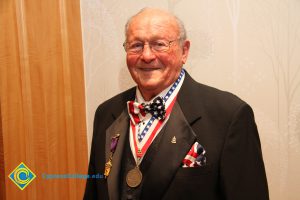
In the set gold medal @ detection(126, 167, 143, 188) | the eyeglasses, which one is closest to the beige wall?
the eyeglasses

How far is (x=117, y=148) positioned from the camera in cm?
139

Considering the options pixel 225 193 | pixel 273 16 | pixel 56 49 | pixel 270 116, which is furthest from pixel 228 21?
pixel 56 49

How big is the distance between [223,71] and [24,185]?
124cm

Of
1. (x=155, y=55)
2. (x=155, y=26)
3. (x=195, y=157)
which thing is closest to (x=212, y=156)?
(x=195, y=157)

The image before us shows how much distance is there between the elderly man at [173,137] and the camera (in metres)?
1.21

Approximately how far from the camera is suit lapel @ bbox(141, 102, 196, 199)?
121cm

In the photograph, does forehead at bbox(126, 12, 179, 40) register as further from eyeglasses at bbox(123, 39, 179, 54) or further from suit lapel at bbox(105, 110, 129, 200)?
suit lapel at bbox(105, 110, 129, 200)

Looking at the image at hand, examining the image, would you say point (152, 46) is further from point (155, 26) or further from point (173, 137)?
point (173, 137)

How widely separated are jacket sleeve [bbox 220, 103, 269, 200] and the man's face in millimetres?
330

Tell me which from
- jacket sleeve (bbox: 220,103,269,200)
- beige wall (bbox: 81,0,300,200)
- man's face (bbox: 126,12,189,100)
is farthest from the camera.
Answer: beige wall (bbox: 81,0,300,200)

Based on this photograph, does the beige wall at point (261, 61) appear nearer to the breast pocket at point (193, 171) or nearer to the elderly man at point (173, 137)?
the elderly man at point (173, 137)

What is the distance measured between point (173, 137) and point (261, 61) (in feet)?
2.14

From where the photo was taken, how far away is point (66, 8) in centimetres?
181

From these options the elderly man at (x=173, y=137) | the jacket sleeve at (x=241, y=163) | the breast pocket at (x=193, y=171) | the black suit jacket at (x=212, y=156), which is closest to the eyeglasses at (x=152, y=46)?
the elderly man at (x=173, y=137)
